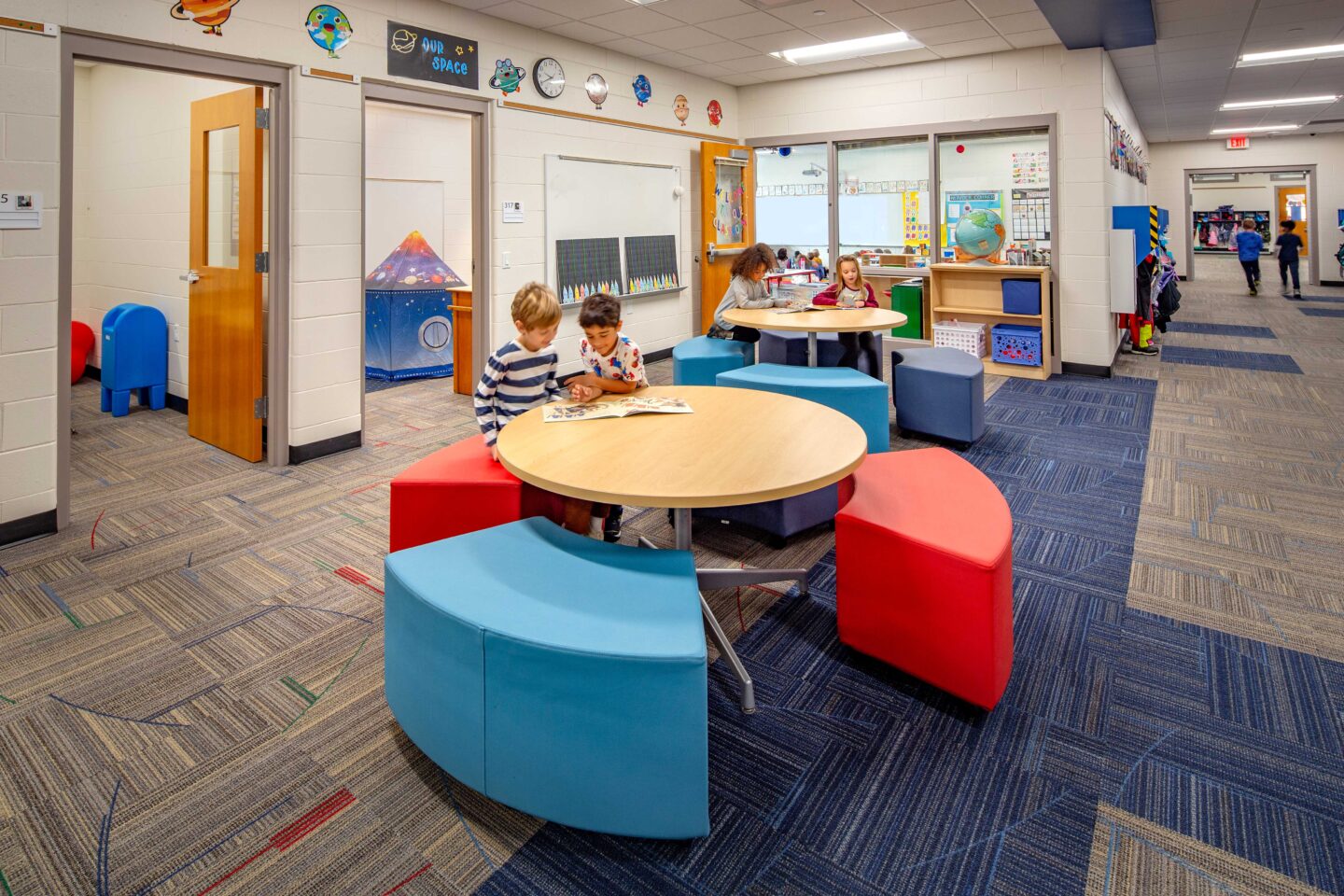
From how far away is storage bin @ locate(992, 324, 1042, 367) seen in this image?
610 centimetres

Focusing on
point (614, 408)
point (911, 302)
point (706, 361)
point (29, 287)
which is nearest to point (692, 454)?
point (614, 408)

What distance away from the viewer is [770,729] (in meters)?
1.90

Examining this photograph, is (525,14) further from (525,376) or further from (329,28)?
(525,376)

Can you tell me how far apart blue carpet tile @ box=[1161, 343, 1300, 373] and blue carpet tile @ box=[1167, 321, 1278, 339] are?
4.44 ft

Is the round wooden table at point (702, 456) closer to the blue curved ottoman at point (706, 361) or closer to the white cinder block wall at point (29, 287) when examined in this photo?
the blue curved ottoman at point (706, 361)

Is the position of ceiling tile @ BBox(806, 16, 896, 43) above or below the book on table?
above

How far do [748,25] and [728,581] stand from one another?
4567 mm

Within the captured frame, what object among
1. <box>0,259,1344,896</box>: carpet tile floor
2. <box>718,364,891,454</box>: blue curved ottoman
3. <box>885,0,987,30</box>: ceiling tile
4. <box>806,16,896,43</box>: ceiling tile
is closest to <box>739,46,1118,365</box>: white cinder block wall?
<box>885,0,987,30</box>: ceiling tile

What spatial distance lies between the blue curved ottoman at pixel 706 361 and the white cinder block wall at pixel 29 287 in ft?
9.61

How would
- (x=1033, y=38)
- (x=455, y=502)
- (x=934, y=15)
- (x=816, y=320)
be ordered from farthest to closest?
(x=1033, y=38) < (x=934, y=15) < (x=816, y=320) < (x=455, y=502)

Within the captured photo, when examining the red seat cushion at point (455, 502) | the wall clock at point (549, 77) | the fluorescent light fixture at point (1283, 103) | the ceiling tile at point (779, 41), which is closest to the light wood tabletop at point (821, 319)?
the red seat cushion at point (455, 502)

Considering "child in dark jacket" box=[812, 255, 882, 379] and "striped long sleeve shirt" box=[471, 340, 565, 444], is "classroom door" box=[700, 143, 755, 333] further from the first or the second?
"striped long sleeve shirt" box=[471, 340, 565, 444]

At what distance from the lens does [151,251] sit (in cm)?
522

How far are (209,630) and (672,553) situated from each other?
1.66 metres
